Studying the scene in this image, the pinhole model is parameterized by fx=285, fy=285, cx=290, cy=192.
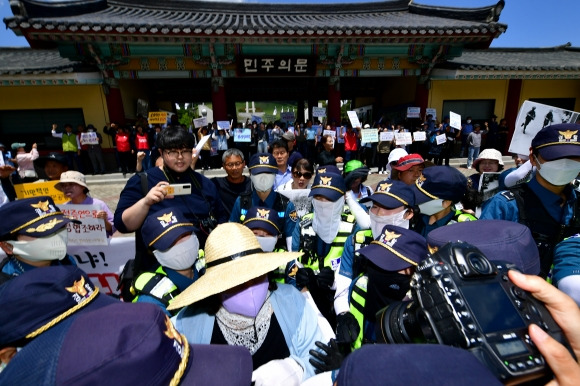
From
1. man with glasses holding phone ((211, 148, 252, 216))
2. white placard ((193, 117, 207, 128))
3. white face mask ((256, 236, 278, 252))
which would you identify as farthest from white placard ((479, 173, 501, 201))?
white placard ((193, 117, 207, 128))

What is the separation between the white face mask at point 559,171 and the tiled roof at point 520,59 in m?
11.2

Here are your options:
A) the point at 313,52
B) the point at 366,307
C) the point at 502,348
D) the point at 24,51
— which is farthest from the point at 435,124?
the point at 24,51

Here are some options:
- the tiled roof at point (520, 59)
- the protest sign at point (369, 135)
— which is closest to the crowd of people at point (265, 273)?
the protest sign at point (369, 135)

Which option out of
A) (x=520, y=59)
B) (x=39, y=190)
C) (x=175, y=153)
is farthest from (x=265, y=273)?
(x=520, y=59)

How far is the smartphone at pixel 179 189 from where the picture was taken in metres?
2.35

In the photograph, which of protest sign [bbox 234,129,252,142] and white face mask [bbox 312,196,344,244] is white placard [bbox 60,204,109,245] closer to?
white face mask [bbox 312,196,344,244]

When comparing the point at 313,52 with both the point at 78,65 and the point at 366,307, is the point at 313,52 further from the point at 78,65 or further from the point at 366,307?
the point at 366,307

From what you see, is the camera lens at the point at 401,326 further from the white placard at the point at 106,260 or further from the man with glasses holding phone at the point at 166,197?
the white placard at the point at 106,260

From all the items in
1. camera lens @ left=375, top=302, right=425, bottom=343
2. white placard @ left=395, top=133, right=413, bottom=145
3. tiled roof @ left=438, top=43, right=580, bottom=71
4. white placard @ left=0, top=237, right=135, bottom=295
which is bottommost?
white placard @ left=395, top=133, right=413, bottom=145

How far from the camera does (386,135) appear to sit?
34.8 ft

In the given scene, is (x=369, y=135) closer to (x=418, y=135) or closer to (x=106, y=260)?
(x=418, y=135)

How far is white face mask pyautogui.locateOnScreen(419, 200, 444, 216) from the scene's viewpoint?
93.7 inches

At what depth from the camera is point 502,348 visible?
748 mm

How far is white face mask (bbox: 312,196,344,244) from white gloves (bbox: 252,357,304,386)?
135 cm
